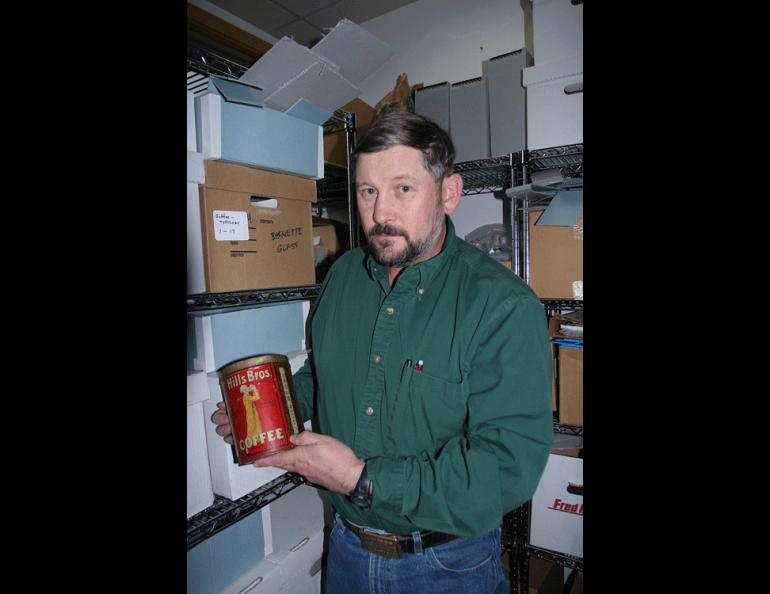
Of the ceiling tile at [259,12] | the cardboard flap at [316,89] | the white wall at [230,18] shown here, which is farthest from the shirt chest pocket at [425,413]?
the ceiling tile at [259,12]

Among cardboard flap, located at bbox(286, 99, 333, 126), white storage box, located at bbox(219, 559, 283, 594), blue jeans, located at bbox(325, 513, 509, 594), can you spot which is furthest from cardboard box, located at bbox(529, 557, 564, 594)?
cardboard flap, located at bbox(286, 99, 333, 126)

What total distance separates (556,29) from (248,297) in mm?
1413

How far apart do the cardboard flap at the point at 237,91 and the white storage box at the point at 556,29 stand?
1.04 m

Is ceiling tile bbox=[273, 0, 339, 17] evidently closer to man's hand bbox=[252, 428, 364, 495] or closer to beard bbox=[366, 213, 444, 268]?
beard bbox=[366, 213, 444, 268]

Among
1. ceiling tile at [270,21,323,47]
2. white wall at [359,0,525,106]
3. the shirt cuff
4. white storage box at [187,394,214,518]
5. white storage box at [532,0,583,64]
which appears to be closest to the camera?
the shirt cuff

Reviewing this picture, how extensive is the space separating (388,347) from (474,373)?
20 centimetres

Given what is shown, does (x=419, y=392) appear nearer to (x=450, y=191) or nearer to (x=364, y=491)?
(x=364, y=491)

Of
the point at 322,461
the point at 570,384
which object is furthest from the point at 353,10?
the point at 322,461

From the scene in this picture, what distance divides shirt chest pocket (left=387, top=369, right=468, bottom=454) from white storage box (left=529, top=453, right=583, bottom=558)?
0.86m

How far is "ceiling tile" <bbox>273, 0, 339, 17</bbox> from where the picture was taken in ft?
7.27

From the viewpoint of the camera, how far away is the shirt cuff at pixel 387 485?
0.76 m
